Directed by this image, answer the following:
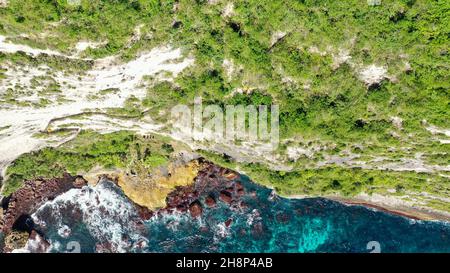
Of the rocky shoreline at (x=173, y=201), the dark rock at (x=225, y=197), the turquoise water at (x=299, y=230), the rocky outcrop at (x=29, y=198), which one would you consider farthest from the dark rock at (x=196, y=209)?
the rocky outcrop at (x=29, y=198)

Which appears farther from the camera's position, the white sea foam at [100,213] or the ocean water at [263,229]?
the white sea foam at [100,213]

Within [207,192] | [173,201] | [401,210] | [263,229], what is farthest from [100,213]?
[401,210]

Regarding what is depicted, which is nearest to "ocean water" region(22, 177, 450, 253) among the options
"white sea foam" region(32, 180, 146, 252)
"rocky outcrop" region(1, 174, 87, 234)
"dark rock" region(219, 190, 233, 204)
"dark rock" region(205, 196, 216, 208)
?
"white sea foam" region(32, 180, 146, 252)

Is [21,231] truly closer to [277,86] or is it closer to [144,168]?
[144,168]

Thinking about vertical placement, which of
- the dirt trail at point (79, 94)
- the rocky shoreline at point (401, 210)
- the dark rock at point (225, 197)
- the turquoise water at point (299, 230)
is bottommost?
the turquoise water at point (299, 230)

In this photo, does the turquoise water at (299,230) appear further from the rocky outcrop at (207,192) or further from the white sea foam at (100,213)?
the white sea foam at (100,213)

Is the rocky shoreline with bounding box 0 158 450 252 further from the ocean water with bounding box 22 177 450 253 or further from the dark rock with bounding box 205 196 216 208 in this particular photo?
the ocean water with bounding box 22 177 450 253
